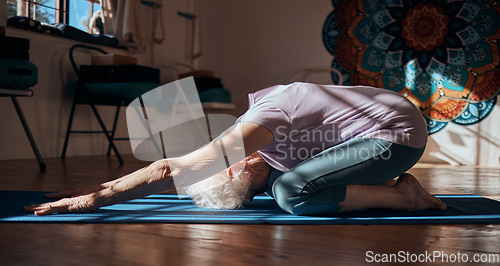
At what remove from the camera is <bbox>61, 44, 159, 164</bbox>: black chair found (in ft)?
12.3

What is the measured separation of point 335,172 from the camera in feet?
5.25

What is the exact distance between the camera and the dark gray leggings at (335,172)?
1603 millimetres

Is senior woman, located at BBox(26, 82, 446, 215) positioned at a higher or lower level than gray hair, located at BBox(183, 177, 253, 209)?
higher

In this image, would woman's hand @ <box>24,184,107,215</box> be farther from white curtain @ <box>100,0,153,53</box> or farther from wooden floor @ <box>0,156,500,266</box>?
white curtain @ <box>100,0,153,53</box>

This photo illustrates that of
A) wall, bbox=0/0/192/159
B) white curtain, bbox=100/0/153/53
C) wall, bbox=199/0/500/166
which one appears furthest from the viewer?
wall, bbox=199/0/500/166

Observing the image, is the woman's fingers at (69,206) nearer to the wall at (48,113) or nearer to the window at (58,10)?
the wall at (48,113)

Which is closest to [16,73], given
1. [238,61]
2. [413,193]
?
[413,193]

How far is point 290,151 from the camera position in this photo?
1.68 metres

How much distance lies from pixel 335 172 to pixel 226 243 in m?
0.52

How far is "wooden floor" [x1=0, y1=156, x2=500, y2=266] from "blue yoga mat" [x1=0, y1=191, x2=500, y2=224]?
6cm

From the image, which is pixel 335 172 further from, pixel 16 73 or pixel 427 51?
pixel 427 51

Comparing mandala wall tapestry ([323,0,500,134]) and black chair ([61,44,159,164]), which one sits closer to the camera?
black chair ([61,44,159,164])

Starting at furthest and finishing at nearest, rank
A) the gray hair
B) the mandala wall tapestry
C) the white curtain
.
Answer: the mandala wall tapestry
the white curtain
the gray hair

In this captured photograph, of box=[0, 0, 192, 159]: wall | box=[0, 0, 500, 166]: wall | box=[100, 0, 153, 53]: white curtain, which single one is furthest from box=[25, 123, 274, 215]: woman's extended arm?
box=[100, 0, 153, 53]: white curtain
